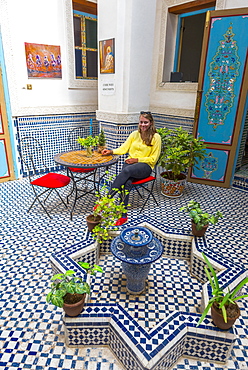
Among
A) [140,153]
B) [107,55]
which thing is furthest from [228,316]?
[107,55]

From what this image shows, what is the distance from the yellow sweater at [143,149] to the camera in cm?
368

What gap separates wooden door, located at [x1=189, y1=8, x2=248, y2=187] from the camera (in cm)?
411

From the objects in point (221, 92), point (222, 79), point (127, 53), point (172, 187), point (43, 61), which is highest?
point (127, 53)

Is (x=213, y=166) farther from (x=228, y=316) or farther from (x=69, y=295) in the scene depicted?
(x=69, y=295)

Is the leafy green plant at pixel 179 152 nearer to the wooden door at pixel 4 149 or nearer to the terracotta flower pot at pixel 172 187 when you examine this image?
the terracotta flower pot at pixel 172 187

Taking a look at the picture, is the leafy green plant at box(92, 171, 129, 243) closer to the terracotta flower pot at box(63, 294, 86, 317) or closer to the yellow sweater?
the terracotta flower pot at box(63, 294, 86, 317)

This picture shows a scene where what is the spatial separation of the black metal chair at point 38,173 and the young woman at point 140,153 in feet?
2.63

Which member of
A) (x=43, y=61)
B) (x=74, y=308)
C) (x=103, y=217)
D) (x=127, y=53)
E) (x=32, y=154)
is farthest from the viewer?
(x=32, y=154)

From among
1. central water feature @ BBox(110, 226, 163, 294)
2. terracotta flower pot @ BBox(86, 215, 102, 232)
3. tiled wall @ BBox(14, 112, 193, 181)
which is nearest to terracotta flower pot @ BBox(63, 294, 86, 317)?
central water feature @ BBox(110, 226, 163, 294)

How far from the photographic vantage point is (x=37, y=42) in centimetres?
473

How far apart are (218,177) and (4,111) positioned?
406 centimetres

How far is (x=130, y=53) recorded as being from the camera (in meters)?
4.29

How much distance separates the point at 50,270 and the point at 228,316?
5.72ft

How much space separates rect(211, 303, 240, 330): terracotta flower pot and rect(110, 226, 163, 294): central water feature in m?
0.59
